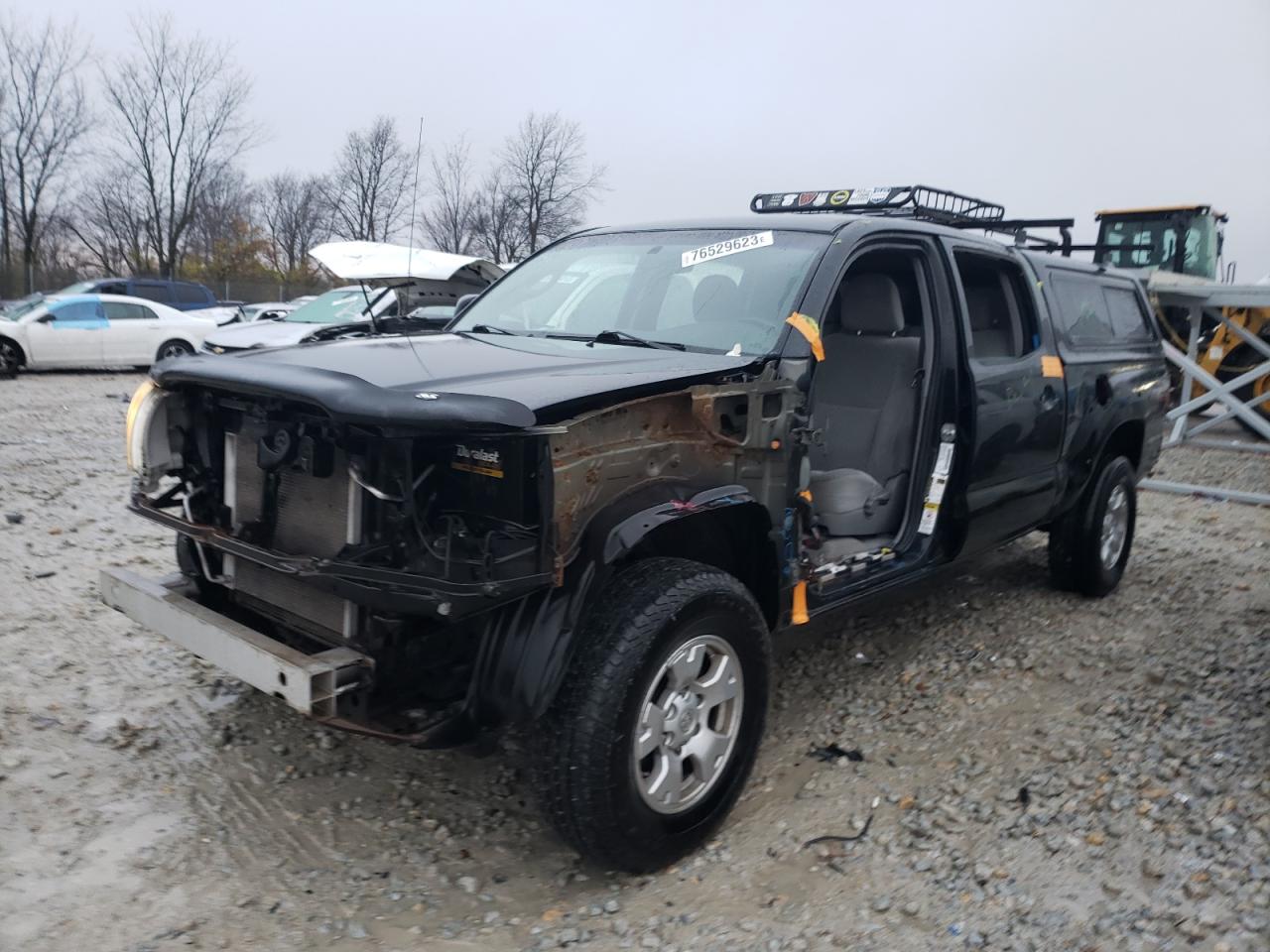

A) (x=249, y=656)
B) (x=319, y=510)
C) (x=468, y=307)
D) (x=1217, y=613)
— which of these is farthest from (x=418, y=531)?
(x=1217, y=613)

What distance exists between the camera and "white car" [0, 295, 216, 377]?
1529 centimetres

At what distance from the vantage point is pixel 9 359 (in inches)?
595

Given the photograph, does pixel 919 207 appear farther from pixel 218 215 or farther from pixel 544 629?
pixel 218 215

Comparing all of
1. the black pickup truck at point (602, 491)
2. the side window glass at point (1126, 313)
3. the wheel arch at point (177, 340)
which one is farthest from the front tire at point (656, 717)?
the wheel arch at point (177, 340)

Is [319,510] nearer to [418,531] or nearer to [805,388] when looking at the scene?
[418,531]

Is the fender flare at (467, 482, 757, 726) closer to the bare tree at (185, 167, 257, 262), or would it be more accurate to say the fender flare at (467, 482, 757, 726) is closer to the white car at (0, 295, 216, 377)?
the white car at (0, 295, 216, 377)

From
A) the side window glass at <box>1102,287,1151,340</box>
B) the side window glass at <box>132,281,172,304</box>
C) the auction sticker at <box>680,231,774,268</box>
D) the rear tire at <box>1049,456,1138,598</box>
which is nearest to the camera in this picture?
the auction sticker at <box>680,231,774,268</box>

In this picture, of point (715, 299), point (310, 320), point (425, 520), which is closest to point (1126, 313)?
point (715, 299)

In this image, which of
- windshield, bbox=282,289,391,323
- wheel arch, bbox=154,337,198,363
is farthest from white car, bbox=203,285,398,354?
wheel arch, bbox=154,337,198,363

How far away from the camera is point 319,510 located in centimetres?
282

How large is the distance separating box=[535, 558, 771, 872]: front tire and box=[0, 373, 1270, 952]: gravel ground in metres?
0.20

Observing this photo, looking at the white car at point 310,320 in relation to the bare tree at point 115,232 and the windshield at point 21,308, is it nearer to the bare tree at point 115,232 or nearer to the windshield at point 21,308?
the windshield at point 21,308

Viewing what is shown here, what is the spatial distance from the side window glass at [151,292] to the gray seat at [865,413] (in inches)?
864

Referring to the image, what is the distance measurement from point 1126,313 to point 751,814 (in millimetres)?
4237
